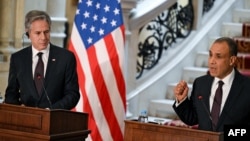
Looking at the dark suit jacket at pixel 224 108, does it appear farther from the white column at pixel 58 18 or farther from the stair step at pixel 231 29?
the stair step at pixel 231 29

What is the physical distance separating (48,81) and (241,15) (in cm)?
558

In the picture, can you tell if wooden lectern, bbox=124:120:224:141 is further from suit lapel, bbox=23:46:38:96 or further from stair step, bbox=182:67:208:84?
stair step, bbox=182:67:208:84

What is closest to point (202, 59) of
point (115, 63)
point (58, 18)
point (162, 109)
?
point (162, 109)

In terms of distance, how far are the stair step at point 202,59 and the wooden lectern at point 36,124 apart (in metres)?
4.73

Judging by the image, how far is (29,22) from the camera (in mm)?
5066

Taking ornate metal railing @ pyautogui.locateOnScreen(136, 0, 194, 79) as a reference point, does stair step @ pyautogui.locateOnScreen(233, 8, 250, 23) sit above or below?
above

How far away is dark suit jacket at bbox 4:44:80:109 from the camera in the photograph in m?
5.11

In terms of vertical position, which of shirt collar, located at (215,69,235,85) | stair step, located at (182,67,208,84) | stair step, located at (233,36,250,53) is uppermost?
stair step, located at (233,36,250,53)

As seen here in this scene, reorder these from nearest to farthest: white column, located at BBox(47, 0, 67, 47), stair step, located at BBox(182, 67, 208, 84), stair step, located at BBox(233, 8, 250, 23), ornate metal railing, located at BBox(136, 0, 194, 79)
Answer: white column, located at BBox(47, 0, 67, 47) → ornate metal railing, located at BBox(136, 0, 194, 79) → stair step, located at BBox(182, 67, 208, 84) → stair step, located at BBox(233, 8, 250, 23)

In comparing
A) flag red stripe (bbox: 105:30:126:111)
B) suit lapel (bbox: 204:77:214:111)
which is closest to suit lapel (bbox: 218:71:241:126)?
suit lapel (bbox: 204:77:214:111)

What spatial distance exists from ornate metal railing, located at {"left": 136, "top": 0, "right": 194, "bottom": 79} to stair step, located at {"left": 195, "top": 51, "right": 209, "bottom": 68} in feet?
1.10

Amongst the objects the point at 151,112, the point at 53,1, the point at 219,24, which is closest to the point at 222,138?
the point at 53,1

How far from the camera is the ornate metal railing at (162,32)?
870 centimetres

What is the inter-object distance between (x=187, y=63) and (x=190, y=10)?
2.48ft
